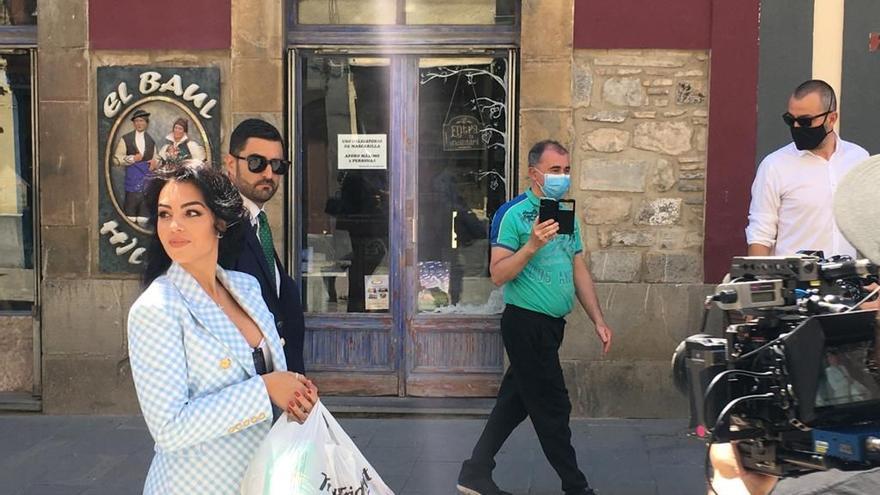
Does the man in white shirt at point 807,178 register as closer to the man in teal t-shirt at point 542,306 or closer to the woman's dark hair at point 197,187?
the man in teal t-shirt at point 542,306

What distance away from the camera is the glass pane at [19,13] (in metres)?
7.36

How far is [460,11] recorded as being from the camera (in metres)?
7.23

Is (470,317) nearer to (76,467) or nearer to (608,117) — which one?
(608,117)

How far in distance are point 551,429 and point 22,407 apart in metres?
4.33

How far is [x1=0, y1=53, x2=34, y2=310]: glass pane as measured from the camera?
24.5 feet

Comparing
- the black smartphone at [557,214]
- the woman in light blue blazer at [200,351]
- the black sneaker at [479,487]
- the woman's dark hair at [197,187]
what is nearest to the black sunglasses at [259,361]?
the woman in light blue blazer at [200,351]

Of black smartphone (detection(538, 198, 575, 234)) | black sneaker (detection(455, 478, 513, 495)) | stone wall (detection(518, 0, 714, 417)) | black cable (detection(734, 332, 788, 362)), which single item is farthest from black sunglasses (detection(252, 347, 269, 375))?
stone wall (detection(518, 0, 714, 417))

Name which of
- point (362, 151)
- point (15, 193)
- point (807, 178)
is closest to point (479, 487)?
point (807, 178)

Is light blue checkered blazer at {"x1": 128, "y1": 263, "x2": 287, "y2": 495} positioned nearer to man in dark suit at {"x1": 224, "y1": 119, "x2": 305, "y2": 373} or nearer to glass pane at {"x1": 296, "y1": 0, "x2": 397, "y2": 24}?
man in dark suit at {"x1": 224, "y1": 119, "x2": 305, "y2": 373}

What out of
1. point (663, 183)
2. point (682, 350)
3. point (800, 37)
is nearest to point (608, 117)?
point (663, 183)

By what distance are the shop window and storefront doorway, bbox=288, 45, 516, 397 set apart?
0.22 m

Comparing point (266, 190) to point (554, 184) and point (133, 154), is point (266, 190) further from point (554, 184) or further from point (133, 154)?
point (133, 154)

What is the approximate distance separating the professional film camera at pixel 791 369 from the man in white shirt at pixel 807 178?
8.44ft

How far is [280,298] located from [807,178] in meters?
2.80
